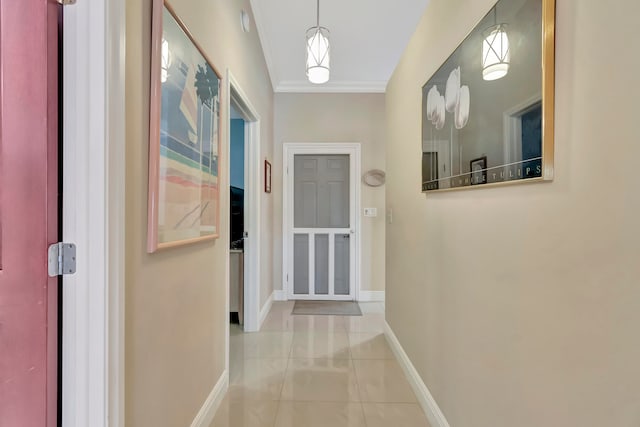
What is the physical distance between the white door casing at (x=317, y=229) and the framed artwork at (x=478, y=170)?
2879 mm

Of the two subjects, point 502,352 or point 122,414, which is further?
point 502,352

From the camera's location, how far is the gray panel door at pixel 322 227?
171 inches

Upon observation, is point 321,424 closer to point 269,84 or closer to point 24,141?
point 24,141

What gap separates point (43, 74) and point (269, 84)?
330cm

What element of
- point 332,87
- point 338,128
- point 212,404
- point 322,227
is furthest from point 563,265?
point 332,87

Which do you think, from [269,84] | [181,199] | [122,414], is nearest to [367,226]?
[269,84]

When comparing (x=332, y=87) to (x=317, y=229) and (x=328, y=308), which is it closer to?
(x=317, y=229)

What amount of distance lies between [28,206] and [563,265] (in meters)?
1.47

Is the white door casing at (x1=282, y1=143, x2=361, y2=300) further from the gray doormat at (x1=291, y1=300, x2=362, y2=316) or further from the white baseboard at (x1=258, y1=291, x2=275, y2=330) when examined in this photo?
the white baseboard at (x1=258, y1=291, x2=275, y2=330)

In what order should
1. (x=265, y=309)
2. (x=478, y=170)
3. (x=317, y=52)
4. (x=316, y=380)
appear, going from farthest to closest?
(x=265, y=309), (x=316, y=380), (x=317, y=52), (x=478, y=170)

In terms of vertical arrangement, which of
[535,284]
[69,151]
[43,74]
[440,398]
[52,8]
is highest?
[52,8]

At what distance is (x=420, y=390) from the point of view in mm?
2021

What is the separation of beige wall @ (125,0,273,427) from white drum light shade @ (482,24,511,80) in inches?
50.4

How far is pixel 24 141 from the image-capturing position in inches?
35.4
